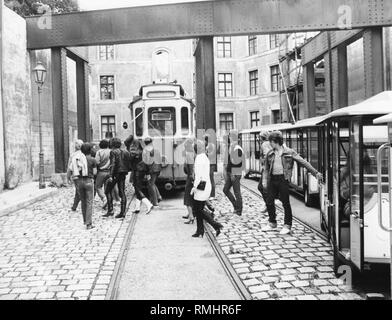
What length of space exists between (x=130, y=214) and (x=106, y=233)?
6.56 ft

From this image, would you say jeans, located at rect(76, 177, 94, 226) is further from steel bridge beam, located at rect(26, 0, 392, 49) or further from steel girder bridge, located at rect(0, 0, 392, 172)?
steel bridge beam, located at rect(26, 0, 392, 49)

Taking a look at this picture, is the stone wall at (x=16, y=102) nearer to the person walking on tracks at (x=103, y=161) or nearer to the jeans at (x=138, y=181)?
the person walking on tracks at (x=103, y=161)

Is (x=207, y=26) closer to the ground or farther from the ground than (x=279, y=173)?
farther from the ground

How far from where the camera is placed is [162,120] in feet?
43.3

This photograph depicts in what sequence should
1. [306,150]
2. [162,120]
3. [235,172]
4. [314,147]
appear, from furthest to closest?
1. [162,120]
2. [306,150]
3. [314,147]
4. [235,172]

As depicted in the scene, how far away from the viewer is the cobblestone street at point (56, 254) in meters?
5.13

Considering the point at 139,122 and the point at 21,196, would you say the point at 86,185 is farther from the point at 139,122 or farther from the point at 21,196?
the point at 21,196

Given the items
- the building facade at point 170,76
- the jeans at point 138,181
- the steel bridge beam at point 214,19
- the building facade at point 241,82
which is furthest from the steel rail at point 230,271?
the building facade at point 170,76

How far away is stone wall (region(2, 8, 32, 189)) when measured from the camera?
14.4m

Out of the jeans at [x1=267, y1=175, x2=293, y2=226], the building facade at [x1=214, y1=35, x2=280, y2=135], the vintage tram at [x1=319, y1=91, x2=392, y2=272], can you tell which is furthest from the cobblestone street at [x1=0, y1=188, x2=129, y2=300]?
the building facade at [x1=214, y1=35, x2=280, y2=135]

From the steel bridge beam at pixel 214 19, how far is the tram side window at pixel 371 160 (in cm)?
945

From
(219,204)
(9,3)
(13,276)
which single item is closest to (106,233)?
(13,276)

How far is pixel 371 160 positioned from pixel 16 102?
13.0 meters

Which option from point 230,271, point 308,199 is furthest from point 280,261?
point 308,199
